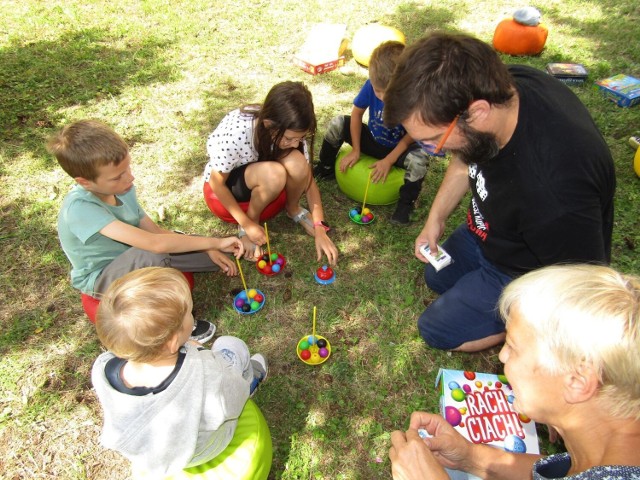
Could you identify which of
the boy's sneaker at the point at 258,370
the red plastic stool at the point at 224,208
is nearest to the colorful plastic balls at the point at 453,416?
the boy's sneaker at the point at 258,370

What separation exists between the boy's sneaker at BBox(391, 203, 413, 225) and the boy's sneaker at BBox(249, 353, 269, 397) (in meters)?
1.70

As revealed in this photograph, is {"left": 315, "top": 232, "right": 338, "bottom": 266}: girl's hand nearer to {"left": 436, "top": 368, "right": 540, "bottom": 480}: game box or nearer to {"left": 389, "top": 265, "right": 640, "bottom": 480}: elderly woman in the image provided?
{"left": 436, "top": 368, "right": 540, "bottom": 480}: game box

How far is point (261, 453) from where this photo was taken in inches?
85.0

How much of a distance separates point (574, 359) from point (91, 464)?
252 centimetres

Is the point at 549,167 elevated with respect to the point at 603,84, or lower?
elevated

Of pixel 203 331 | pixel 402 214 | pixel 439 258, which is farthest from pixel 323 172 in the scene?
pixel 203 331

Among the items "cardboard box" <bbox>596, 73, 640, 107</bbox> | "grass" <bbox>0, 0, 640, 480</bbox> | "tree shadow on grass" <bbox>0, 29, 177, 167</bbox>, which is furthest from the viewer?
"cardboard box" <bbox>596, 73, 640, 107</bbox>

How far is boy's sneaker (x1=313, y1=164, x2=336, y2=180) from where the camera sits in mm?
4191

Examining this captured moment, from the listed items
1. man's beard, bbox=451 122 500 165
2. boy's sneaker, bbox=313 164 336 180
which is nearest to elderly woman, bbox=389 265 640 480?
man's beard, bbox=451 122 500 165

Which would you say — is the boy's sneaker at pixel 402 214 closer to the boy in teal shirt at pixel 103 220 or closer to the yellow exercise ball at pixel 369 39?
the boy in teal shirt at pixel 103 220

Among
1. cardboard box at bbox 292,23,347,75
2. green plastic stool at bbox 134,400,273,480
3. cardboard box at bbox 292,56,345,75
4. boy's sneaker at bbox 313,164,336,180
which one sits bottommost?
green plastic stool at bbox 134,400,273,480

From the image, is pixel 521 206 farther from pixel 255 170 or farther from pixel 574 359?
pixel 255 170

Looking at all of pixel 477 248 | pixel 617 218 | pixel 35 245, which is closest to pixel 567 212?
pixel 477 248

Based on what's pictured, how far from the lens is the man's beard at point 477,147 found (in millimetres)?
1919
